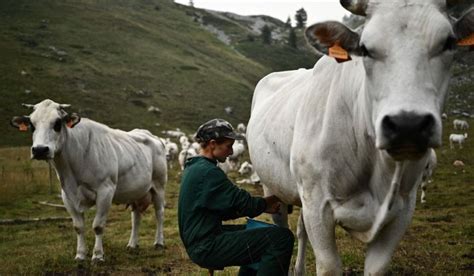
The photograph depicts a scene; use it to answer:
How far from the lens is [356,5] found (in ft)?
13.0

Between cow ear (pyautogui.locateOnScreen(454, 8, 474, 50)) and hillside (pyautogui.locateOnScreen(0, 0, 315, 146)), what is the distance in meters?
36.9

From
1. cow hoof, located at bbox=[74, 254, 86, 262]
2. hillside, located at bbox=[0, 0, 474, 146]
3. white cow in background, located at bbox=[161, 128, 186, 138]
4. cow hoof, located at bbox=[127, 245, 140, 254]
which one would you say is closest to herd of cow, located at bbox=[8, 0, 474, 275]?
cow hoof, located at bbox=[74, 254, 86, 262]

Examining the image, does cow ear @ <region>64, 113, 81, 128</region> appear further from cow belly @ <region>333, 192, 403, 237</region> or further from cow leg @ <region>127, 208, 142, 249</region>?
cow belly @ <region>333, 192, 403, 237</region>

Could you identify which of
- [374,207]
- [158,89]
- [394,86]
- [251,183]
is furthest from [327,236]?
[158,89]

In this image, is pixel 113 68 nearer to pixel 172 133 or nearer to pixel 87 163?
pixel 172 133

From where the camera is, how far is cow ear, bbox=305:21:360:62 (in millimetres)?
3914

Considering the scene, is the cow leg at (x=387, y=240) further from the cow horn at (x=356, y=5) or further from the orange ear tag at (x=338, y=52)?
the cow horn at (x=356, y=5)

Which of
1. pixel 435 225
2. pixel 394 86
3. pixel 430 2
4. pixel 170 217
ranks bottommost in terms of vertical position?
pixel 170 217

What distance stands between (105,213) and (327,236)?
6.94 meters

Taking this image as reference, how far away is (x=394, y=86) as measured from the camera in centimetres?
340

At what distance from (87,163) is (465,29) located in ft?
27.2

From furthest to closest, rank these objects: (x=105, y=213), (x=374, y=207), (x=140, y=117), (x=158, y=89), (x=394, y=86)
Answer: (x=158, y=89), (x=140, y=117), (x=105, y=213), (x=374, y=207), (x=394, y=86)

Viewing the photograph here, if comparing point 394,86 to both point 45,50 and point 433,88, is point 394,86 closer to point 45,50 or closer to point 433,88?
point 433,88

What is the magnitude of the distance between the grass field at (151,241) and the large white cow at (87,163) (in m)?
0.68
